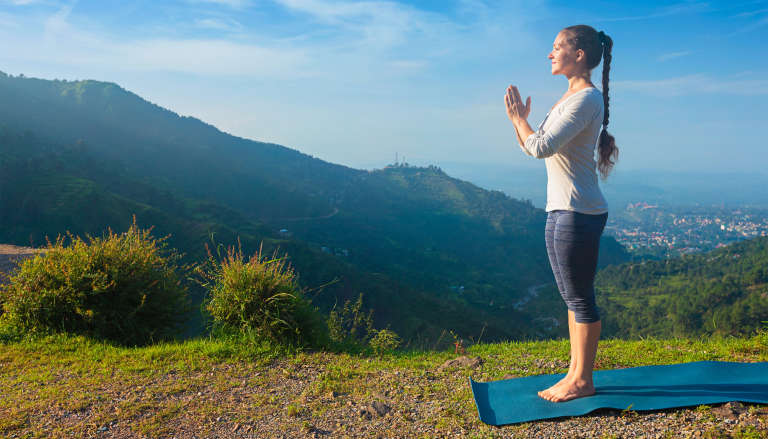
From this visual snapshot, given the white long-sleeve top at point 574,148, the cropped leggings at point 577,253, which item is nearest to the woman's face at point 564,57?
the white long-sleeve top at point 574,148

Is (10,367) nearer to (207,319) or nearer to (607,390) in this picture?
(207,319)

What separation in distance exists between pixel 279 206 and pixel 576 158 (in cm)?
7289

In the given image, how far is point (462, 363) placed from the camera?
164 inches

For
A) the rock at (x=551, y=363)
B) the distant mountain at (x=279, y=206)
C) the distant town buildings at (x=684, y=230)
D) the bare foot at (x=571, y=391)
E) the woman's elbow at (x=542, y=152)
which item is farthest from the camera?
the distant town buildings at (x=684, y=230)

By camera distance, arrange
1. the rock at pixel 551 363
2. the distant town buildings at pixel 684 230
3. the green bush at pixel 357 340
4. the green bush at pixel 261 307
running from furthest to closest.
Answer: the distant town buildings at pixel 684 230 < the green bush at pixel 357 340 < the green bush at pixel 261 307 < the rock at pixel 551 363

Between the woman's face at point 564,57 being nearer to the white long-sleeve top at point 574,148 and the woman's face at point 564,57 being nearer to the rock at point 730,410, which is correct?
the white long-sleeve top at point 574,148

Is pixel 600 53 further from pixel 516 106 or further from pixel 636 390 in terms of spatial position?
pixel 636 390

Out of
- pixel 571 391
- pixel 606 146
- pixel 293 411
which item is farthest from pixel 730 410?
pixel 293 411

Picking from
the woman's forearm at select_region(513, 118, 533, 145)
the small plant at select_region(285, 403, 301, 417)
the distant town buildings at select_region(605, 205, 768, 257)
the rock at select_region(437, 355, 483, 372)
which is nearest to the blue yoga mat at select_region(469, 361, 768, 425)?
the rock at select_region(437, 355, 483, 372)

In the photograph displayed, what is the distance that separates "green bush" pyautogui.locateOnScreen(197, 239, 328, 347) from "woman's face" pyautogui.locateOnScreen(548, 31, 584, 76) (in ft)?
10.5

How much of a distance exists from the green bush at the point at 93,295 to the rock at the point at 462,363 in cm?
329

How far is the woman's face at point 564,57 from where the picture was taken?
8.89ft

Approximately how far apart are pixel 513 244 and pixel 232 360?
79.0m

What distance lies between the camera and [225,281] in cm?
473
